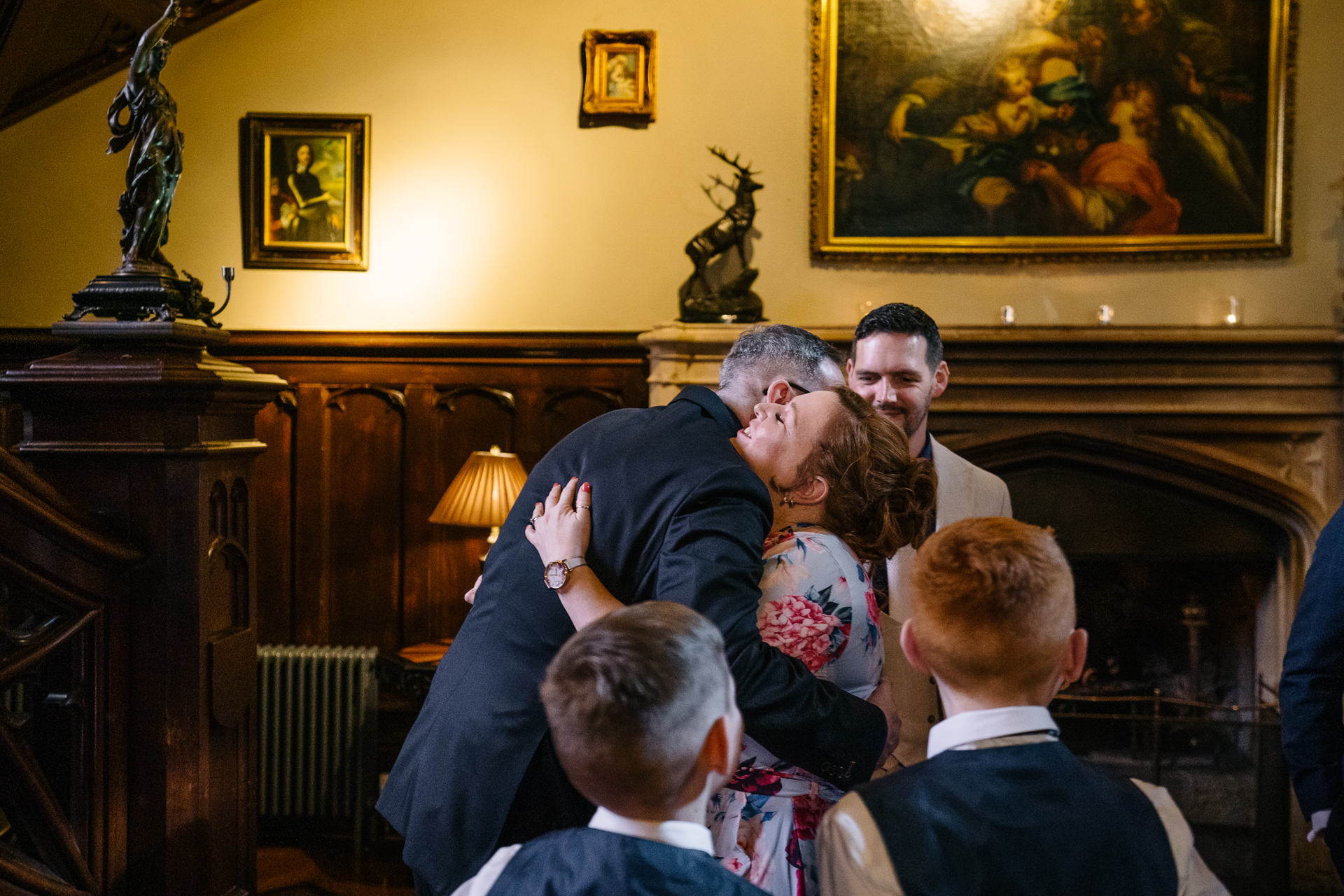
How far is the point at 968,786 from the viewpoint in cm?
104

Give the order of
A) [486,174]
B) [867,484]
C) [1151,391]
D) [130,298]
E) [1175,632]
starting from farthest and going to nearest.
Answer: [1175,632] < [486,174] < [1151,391] < [130,298] < [867,484]

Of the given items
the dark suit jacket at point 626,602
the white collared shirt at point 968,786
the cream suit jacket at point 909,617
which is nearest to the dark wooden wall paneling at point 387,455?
the cream suit jacket at point 909,617

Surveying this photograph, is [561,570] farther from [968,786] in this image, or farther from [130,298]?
[130,298]

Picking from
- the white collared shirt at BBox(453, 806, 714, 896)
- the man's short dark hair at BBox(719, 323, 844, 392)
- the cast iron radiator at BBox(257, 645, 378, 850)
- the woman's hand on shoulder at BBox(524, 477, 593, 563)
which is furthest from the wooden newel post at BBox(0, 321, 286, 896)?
the cast iron radiator at BBox(257, 645, 378, 850)

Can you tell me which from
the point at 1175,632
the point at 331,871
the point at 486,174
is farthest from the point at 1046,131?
the point at 331,871

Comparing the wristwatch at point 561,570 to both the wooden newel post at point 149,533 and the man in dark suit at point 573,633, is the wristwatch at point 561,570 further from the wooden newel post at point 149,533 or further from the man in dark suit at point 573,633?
the wooden newel post at point 149,533

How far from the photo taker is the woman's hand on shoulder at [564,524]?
137cm

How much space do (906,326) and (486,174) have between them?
100 inches

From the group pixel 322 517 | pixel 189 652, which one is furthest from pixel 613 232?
pixel 189 652

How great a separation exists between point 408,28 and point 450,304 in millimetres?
1205

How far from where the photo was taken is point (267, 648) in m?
4.05

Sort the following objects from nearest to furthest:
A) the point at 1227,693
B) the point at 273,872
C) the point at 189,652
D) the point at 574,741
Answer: the point at 574,741 → the point at 189,652 → the point at 273,872 → the point at 1227,693

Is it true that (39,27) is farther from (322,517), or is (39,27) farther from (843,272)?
(843,272)

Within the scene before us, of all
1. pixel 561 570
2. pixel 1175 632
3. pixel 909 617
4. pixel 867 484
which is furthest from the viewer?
pixel 1175 632
